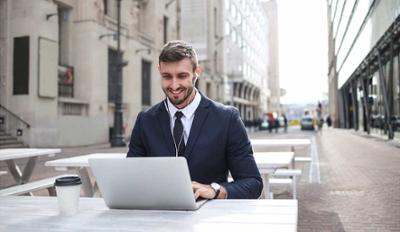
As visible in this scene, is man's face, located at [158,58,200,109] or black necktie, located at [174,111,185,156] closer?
man's face, located at [158,58,200,109]

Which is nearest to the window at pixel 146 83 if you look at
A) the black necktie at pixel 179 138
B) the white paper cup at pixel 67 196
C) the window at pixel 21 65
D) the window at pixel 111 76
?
the window at pixel 111 76

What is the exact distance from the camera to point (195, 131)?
2572 mm

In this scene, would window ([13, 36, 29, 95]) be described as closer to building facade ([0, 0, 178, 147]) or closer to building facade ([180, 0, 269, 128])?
building facade ([0, 0, 178, 147])

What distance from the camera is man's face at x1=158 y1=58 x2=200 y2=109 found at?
8.14ft

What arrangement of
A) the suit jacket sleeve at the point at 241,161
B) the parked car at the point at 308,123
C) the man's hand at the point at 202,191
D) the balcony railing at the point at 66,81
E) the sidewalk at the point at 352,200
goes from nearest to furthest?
the man's hand at the point at 202,191, the suit jacket sleeve at the point at 241,161, the sidewalk at the point at 352,200, the balcony railing at the point at 66,81, the parked car at the point at 308,123

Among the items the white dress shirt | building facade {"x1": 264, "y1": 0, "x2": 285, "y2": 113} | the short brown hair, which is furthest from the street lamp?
building facade {"x1": 264, "y1": 0, "x2": 285, "y2": 113}

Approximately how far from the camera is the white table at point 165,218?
5.66ft

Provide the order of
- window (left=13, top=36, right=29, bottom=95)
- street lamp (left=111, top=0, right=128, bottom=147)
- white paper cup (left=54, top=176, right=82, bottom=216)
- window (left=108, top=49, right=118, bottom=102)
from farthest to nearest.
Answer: window (left=108, top=49, right=118, bottom=102) → street lamp (left=111, top=0, right=128, bottom=147) → window (left=13, top=36, right=29, bottom=95) → white paper cup (left=54, top=176, right=82, bottom=216)

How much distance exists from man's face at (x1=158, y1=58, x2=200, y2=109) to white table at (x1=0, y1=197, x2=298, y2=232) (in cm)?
70

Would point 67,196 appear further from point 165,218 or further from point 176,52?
point 176,52

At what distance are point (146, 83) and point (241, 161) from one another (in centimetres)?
2812

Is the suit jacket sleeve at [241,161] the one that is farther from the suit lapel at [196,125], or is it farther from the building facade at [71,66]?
the building facade at [71,66]

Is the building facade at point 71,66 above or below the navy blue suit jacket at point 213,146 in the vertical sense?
above

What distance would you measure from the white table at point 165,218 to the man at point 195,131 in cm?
42
